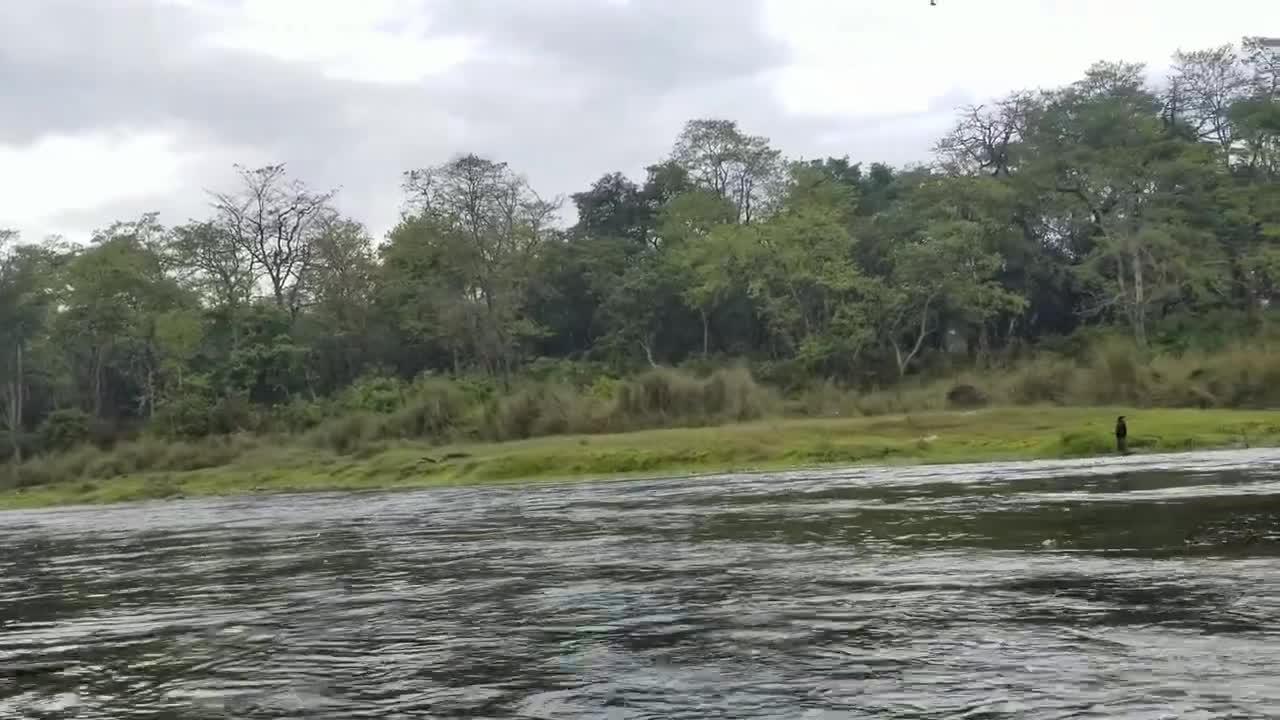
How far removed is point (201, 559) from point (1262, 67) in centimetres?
5793

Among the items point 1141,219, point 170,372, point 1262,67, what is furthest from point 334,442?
point 1262,67

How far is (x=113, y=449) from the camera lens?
54.2 meters

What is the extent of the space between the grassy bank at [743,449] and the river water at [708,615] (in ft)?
35.7

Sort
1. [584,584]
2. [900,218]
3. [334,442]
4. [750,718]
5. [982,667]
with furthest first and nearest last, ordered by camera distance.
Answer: [900,218], [334,442], [584,584], [982,667], [750,718]

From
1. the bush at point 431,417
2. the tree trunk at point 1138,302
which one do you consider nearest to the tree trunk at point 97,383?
the bush at point 431,417

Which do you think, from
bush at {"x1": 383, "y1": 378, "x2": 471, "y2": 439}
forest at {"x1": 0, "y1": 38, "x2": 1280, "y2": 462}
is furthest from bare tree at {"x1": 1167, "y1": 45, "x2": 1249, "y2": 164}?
bush at {"x1": 383, "y1": 378, "x2": 471, "y2": 439}

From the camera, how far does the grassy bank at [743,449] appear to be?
30.4m

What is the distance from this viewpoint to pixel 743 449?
3416cm

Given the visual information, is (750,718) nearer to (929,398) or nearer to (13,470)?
(929,398)

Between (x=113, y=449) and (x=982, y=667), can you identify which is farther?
(x=113, y=449)

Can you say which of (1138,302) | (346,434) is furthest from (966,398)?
(346,434)

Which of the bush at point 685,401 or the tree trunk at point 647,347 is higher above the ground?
the tree trunk at point 647,347

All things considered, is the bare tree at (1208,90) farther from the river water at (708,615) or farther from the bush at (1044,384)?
the river water at (708,615)

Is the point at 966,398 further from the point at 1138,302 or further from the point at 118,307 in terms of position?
the point at 118,307
